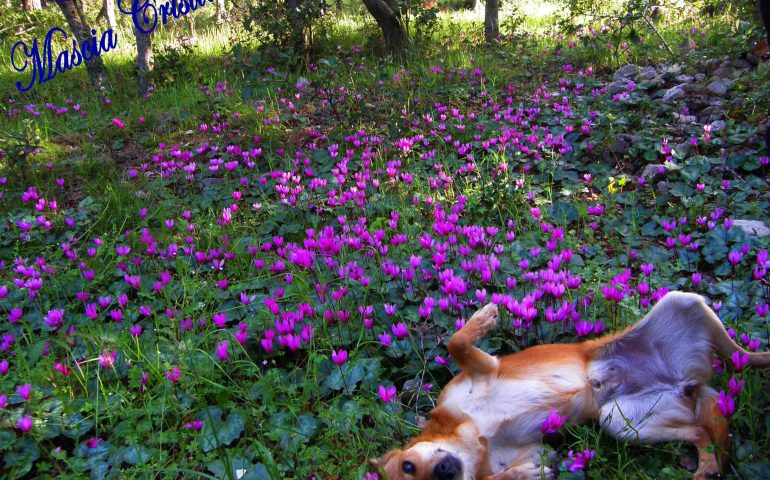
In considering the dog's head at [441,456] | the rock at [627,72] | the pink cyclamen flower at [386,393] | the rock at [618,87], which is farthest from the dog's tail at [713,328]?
the rock at [627,72]

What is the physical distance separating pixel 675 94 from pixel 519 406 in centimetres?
447

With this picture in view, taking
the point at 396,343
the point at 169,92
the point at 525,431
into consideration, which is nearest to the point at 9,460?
the point at 396,343

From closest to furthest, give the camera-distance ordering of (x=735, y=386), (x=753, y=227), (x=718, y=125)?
(x=735, y=386) < (x=753, y=227) < (x=718, y=125)

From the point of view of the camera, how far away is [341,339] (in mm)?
2885

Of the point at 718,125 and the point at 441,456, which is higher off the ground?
the point at 718,125

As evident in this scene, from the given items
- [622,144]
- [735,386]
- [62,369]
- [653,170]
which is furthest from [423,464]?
[622,144]

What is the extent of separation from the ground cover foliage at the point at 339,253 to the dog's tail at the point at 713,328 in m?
0.08

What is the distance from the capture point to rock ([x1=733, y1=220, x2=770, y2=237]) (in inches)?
134

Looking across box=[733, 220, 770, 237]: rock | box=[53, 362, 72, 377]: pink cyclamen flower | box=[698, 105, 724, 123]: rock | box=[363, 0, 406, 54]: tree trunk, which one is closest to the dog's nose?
box=[53, 362, 72, 377]: pink cyclamen flower

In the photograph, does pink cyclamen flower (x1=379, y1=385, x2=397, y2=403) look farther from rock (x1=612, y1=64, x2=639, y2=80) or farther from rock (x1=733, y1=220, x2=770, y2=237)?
rock (x1=612, y1=64, x2=639, y2=80)

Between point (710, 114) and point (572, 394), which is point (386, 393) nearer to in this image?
point (572, 394)

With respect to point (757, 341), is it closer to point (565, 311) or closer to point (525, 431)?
point (565, 311)

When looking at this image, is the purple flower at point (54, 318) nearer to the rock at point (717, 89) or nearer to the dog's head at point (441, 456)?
the dog's head at point (441, 456)

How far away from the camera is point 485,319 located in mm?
2572
